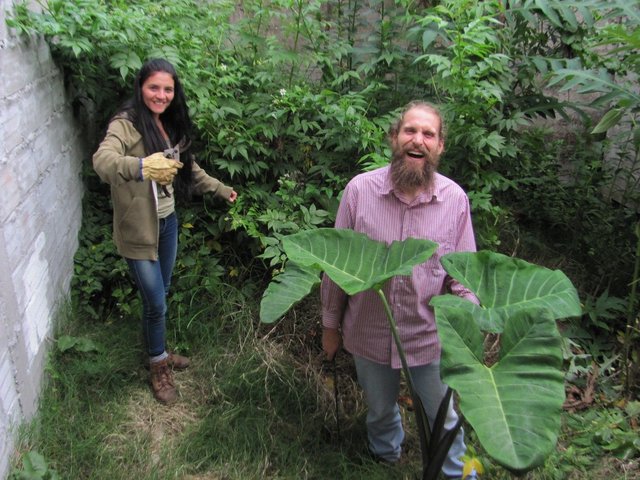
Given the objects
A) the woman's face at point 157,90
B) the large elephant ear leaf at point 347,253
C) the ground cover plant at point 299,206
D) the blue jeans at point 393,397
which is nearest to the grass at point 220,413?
the ground cover plant at point 299,206

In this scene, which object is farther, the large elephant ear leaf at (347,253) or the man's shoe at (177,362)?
the man's shoe at (177,362)

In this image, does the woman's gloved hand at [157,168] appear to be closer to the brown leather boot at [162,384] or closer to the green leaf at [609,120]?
the brown leather boot at [162,384]

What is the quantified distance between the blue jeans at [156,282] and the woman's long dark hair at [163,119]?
25 centimetres

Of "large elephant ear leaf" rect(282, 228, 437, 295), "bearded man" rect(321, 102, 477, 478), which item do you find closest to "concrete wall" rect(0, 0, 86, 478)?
"large elephant ear leaf" rect(282, 228, 437, 295)

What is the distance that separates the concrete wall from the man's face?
5.07 feet

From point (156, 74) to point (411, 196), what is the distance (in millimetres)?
1253

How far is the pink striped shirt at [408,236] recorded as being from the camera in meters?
2.06

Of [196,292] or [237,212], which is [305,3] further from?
[196,292]

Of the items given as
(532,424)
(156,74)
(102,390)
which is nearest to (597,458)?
(532,424)

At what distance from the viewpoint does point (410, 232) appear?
2.06 metres

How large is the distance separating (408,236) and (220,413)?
1.41 meters

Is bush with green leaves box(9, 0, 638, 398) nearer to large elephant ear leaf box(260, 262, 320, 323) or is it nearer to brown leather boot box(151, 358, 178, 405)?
brown leather boot box(151, 358, 178, 405)

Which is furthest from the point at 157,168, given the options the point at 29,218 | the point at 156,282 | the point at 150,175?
the point at 29,218

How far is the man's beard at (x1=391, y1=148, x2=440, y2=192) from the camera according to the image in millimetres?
2010
